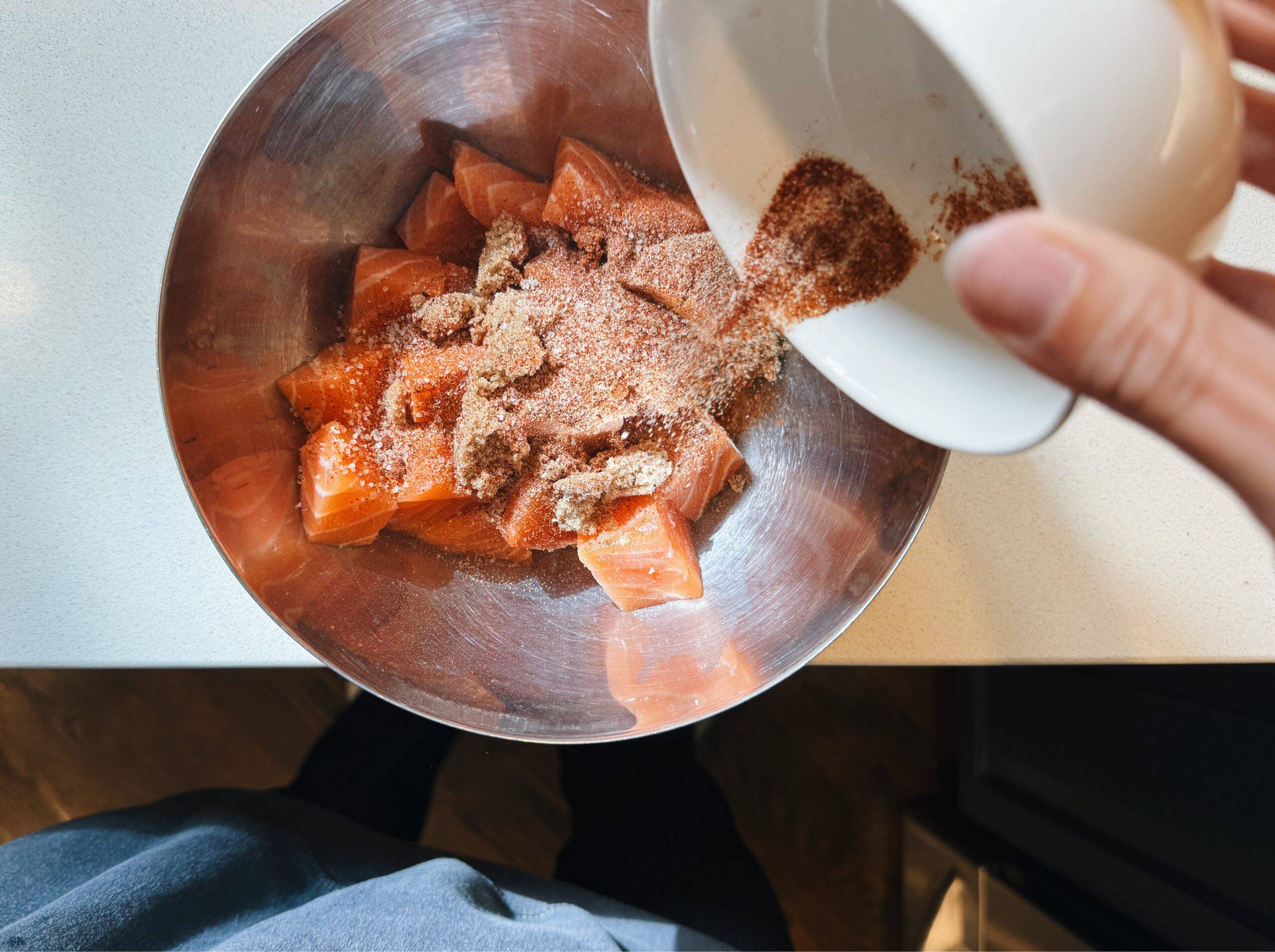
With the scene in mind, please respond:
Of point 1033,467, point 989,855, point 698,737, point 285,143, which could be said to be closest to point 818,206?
point 1033,467

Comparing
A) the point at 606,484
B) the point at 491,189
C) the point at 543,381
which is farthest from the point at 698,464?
the point at 491,189

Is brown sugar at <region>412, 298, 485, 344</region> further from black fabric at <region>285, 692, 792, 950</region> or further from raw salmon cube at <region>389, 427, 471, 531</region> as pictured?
black fabric at <region>285, 692, 792, 950</region>

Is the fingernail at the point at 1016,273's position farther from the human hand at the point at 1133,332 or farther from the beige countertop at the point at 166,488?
the beige countertop at the point at 166,488

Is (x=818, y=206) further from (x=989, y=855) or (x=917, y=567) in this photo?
(x=989, y=855)

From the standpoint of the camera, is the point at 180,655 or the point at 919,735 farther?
the point at 919,735

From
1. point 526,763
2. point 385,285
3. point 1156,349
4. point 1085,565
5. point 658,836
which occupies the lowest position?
point 658,836

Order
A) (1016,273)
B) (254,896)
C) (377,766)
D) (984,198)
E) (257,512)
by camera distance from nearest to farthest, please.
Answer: (1016,273), (984,198), (257,512), (254,896), (377,766)

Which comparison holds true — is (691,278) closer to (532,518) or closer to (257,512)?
(532,518)

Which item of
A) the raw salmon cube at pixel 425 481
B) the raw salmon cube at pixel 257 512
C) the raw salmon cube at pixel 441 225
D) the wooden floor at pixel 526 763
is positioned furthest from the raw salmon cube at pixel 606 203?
the wooden floor at pixel 526 763
